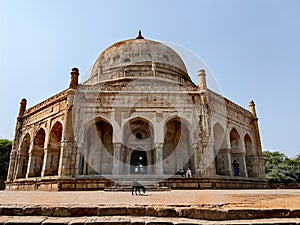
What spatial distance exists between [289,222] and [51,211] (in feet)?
8.90

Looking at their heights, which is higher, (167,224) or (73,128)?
(73,128)

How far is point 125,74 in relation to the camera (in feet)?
53.3

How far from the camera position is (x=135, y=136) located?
14.2m

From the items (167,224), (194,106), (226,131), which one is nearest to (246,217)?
(167,224)

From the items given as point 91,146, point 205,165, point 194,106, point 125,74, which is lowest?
point 205,165

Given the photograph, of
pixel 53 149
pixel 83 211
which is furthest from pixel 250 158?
pixel 83 211

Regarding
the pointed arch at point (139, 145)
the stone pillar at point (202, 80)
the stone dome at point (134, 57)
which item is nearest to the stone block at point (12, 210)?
the pointed arch at point (139, 145)

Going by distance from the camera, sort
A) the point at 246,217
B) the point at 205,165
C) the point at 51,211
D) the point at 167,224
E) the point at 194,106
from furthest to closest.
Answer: the point at 194,106 < the point at 205,165 < the point at 51,211 < the point at 246,217 < the point at 167,224

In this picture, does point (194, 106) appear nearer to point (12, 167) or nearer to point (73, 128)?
point (73, 128)

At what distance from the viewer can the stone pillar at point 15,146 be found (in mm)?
15723

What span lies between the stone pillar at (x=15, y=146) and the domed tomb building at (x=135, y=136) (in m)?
0.07

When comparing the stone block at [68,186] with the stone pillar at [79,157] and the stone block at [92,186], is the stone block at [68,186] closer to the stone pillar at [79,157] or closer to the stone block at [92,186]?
the stone block at [92,186]

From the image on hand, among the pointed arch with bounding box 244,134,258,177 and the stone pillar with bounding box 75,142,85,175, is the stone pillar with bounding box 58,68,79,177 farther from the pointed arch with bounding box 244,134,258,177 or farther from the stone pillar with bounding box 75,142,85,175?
the pointed arch with bounding box 244,134,258,177

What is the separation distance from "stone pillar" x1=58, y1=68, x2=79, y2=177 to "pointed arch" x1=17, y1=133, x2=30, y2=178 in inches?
238
